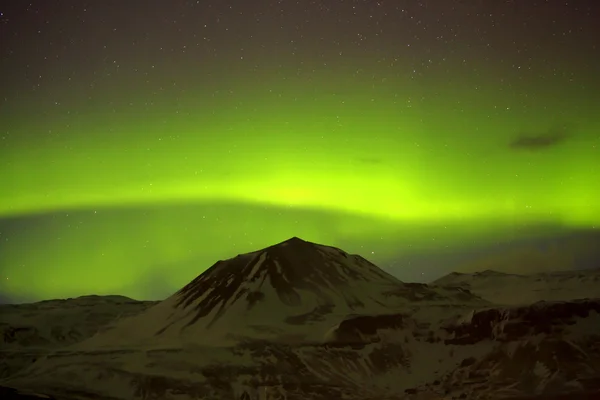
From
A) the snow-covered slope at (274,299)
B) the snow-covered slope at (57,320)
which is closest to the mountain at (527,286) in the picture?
the snow-covered slope at (274,299)

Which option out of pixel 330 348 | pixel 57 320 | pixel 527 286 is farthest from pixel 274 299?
pixel 57 320

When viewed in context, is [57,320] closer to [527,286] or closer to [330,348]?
[330,348]

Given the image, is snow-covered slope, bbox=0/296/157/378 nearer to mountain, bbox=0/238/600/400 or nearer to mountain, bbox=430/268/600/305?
mountain, bbox=0/238/600/400

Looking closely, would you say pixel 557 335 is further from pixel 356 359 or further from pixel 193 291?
pixel 193 291

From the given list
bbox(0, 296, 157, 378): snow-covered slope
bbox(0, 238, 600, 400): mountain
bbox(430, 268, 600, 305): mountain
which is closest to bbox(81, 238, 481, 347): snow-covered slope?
bbox(0, 238, 600, 400): mountain

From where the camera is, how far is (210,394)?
53875 millimetres

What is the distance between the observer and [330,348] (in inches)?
2501

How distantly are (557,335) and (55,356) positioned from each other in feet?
111

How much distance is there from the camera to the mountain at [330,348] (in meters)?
53.6

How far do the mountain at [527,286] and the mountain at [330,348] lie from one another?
1.77ft

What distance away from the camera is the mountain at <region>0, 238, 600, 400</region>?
176ft

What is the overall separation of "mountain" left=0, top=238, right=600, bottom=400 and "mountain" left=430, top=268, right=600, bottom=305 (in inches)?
21.3

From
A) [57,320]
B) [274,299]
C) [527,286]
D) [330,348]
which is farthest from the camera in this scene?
[57,320]

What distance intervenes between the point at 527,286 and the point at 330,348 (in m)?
15.9
